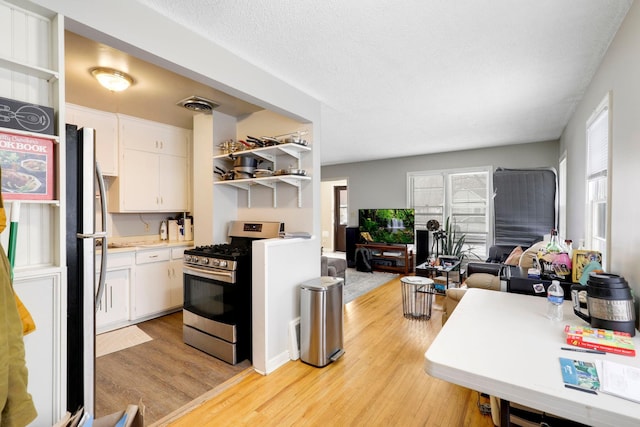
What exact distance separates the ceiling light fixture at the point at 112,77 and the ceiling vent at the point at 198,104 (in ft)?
1.78

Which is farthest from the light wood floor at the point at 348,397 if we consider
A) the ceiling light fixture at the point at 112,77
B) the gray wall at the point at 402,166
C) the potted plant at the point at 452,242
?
the gray wall at the point at 402,166

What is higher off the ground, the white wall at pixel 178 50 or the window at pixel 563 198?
the white wall at pixel 178 50

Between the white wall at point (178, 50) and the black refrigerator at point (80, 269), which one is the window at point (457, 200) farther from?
the black refrigerator at point (80, 269)

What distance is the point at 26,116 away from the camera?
1.21 metres

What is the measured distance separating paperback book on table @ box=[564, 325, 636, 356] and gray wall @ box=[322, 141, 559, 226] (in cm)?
472

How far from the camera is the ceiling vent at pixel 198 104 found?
2963 millimetres

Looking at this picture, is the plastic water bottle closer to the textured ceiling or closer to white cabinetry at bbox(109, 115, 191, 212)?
the textured ceiling

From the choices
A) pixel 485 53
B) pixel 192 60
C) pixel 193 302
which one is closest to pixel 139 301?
pixel 193 302

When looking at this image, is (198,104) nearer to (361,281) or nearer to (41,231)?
(41,231)

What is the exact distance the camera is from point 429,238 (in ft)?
19.4

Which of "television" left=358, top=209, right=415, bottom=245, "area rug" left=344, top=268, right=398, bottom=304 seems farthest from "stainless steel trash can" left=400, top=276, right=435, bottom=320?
"television" left=358, top=209, right=415, bottom=245

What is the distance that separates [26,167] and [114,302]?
98.2 inches

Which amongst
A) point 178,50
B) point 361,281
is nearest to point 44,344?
point 178,50

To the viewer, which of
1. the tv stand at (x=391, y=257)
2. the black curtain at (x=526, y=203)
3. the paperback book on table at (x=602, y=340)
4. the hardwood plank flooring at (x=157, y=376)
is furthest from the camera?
the tv stand at (x=391, y=257)
